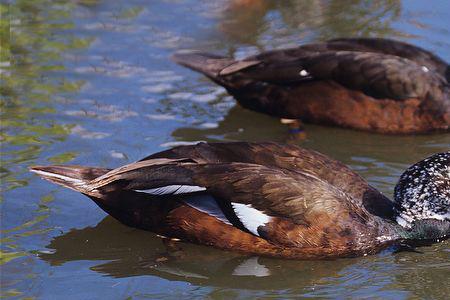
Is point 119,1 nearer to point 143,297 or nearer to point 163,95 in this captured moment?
point 163,95

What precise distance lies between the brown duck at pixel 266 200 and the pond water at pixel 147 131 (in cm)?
14

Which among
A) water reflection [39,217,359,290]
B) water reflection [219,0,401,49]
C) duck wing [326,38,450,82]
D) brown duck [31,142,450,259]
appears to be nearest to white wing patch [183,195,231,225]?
brown duck [31,142,450,259]

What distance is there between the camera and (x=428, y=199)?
23.6 ft

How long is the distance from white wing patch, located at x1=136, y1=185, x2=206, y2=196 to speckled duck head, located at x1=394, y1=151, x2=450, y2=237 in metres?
1.40

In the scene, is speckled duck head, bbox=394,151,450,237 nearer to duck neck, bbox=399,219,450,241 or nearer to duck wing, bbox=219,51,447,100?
duck neck, bbox=399,219,450,241

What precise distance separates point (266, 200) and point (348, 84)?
8.55 feet

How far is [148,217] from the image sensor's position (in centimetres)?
700

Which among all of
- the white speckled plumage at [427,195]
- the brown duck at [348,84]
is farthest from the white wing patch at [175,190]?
the brown duck at [348,84]

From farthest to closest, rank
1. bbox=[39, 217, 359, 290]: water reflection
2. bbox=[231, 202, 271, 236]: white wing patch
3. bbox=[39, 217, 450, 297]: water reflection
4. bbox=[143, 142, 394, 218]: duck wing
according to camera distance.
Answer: bbox=[143, 142, 394, 218]: duck wing < bbox=[231, 202, 271, 236]: white wing patch < bbox=[39, 217, 359, 290]: water reflection < bbox=[39, 217, 450, 297]: water reflection

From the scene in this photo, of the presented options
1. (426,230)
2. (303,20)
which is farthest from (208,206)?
(303,20)

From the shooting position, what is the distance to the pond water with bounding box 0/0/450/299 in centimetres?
658

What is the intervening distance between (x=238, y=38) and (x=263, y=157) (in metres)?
4.14

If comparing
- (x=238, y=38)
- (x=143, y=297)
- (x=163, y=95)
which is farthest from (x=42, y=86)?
(x=143, y=297)

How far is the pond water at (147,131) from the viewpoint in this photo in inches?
259
